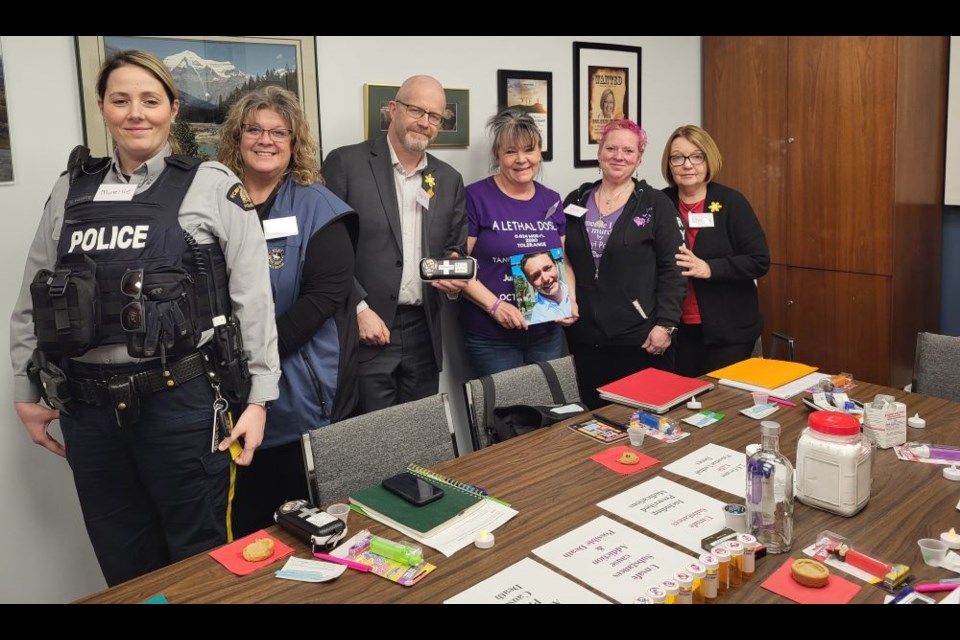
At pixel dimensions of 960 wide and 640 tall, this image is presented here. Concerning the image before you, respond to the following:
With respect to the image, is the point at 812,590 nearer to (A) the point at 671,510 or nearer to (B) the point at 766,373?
(A) the point at 671,510

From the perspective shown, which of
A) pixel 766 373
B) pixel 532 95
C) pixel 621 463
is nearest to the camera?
pixel 621 463

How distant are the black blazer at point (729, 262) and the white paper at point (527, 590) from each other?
214cm

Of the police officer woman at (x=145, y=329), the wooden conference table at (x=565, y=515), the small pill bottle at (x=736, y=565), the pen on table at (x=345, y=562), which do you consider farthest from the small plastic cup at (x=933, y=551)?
the police officer woman at (x=145, y=329)

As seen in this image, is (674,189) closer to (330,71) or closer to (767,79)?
(767,79)

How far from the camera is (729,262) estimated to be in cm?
322

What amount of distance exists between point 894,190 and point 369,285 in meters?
2.75

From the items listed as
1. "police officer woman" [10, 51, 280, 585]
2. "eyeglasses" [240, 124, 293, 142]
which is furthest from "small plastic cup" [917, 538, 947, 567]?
"eyeglasses" [240, 124, 293, 142]

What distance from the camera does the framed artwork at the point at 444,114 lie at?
304cm

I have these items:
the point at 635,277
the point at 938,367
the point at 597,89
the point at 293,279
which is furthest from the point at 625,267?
the point at 293,279

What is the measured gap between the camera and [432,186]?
2.82 m

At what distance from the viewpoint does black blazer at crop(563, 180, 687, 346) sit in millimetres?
3041

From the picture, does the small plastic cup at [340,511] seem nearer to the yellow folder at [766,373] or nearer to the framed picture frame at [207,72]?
the yellow folder at [766,373]

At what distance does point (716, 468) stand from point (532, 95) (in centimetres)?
234
